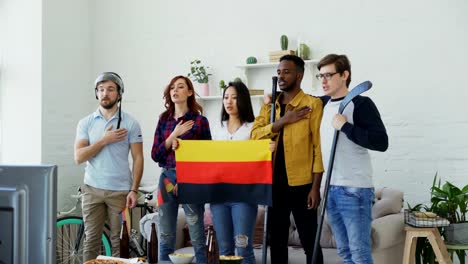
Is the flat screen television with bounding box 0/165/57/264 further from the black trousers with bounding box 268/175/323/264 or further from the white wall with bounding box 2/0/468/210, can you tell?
the white wall with bounding box 2/0/468/210

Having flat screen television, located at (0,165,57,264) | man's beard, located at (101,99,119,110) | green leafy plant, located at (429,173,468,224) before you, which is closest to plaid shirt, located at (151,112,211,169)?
man's beard, located at (101,99,119,110)

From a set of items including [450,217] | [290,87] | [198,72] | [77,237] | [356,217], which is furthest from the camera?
[198,72]

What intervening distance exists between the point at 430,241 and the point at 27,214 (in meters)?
3.01

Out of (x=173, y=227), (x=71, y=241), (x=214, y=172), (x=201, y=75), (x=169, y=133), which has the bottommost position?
(x=71, y=241)

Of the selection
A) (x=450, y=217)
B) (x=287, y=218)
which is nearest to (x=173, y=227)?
(x=287, y=218)

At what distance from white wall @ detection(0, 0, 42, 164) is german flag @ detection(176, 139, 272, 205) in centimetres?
220

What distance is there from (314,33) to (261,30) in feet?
1.77

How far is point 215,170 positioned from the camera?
3162mm

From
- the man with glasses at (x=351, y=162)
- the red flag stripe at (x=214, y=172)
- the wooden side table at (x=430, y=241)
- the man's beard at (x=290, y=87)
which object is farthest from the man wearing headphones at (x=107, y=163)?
the wooden side table at (x=430, y=241)

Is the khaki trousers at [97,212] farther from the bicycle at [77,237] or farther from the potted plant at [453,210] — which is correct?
the potted plant at [453,210]

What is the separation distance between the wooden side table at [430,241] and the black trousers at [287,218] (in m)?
0.83

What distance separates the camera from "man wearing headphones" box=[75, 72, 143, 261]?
10.6 feet

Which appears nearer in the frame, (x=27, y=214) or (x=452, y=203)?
(x=27, y=214)

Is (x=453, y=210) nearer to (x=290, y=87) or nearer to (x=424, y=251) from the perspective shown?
(x=424, y=251)
